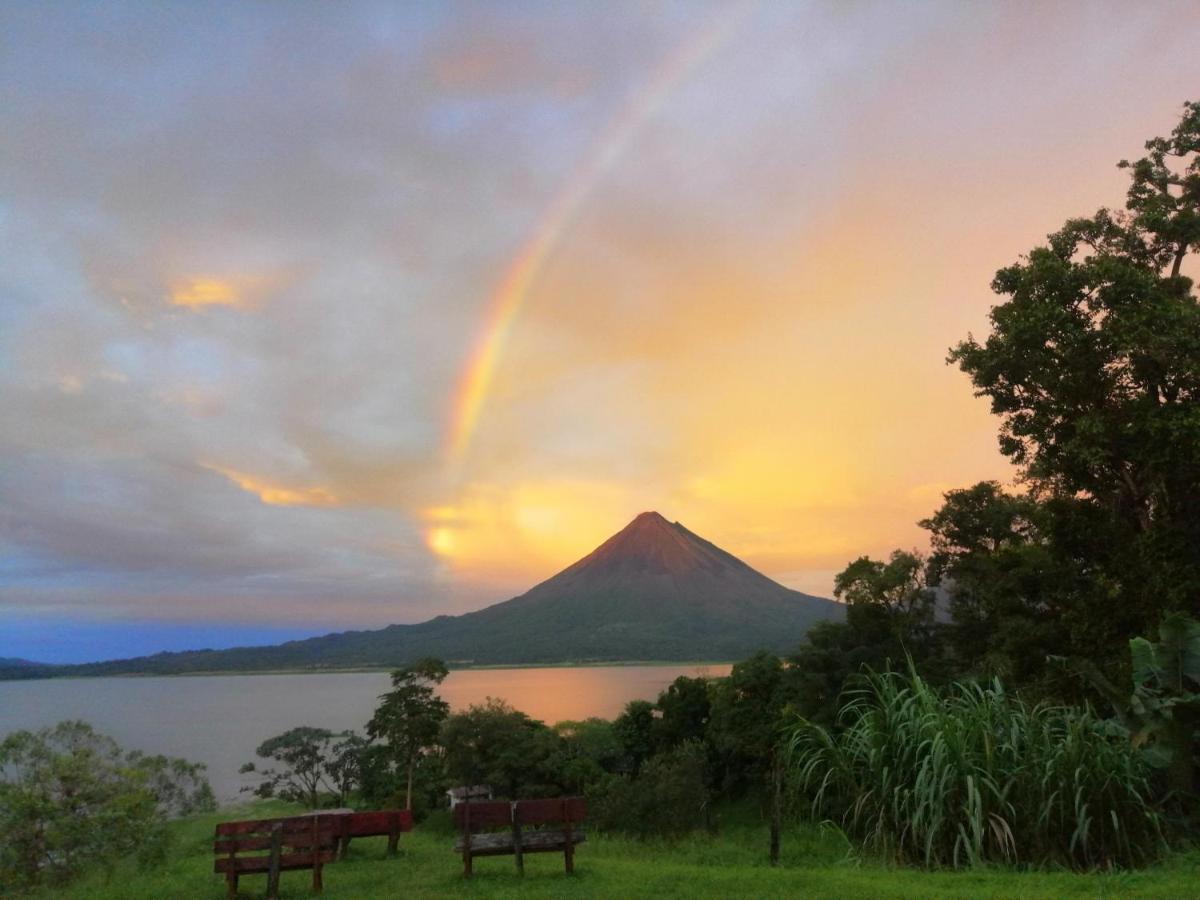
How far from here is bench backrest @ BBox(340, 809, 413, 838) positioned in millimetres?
10070

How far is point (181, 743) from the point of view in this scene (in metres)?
82.3

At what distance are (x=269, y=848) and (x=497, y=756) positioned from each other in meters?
28.9

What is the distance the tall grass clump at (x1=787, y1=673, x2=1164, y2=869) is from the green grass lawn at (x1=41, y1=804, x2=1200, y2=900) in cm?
47

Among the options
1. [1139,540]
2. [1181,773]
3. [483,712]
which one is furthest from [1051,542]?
[483,712]

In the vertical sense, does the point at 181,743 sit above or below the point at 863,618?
below

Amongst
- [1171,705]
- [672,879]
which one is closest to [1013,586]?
[1171,705]

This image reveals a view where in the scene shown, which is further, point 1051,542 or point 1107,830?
point 1051,542

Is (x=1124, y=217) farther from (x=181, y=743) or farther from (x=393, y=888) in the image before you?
(x=181, y=743)

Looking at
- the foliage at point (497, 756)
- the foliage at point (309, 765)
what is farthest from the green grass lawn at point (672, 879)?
the foliage at point (497, 756)

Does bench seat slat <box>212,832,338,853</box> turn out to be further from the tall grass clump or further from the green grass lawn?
the tall grass clump

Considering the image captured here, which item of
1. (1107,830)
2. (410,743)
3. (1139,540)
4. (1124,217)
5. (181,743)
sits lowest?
(181,743)

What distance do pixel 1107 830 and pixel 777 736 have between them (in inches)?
1021

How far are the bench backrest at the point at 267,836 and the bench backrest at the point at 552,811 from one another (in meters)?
1.95

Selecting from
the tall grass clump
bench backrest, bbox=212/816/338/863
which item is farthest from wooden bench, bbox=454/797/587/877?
the tall grass clump
